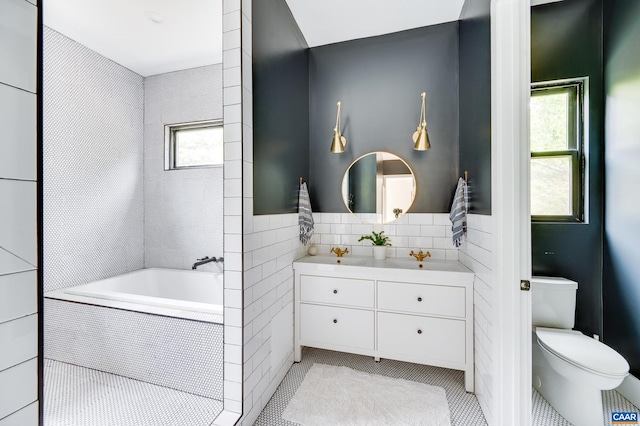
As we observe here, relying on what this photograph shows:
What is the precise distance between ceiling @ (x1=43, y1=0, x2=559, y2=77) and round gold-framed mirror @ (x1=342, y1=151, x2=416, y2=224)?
3.60 ft

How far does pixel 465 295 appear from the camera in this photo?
1.82 meters

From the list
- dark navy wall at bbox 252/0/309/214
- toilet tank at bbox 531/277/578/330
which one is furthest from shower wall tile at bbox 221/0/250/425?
toilet tank at bbox 531/277/578/330

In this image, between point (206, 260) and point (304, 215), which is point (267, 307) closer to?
point (304, 215)

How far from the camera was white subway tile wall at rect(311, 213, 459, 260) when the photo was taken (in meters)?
2.28

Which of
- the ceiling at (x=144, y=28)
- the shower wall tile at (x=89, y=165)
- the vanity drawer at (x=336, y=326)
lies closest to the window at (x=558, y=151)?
the vanity drawer at (x=336, y=326)

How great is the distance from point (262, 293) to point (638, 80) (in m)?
2.46

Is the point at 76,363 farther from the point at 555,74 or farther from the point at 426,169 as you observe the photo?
the point at 555,74

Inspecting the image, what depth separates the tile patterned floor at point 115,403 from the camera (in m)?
1.55

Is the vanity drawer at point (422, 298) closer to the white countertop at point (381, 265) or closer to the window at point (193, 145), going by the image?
Result: the white countertop at point (381, 265)

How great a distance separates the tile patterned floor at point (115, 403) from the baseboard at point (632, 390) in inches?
94.3

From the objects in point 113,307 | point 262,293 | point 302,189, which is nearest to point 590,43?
point 302,189

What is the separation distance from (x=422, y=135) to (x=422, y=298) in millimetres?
1330
